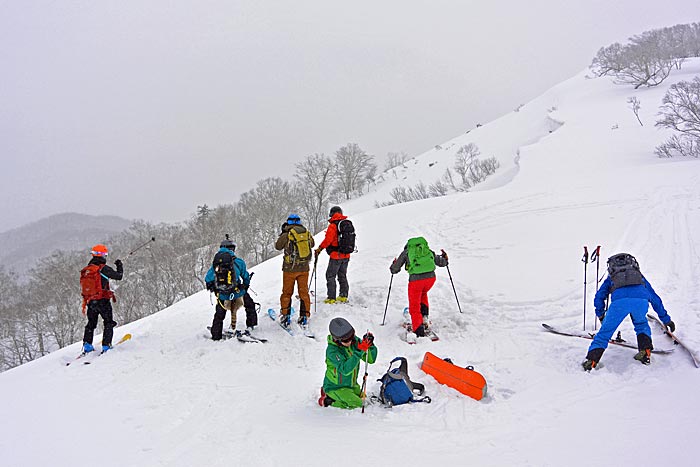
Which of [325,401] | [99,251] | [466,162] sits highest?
[466,162]

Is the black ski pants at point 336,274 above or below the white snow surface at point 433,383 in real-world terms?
above

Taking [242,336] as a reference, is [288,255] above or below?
above

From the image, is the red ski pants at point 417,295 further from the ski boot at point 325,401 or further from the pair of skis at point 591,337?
the ski boot at point 325,401

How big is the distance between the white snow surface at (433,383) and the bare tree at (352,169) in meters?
43.6

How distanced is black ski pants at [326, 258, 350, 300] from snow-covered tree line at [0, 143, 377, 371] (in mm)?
20685

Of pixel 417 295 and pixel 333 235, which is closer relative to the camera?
pixel 417 295

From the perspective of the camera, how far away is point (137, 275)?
107 ft

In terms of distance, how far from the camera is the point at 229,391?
5680 millimetres

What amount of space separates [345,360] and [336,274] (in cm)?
389

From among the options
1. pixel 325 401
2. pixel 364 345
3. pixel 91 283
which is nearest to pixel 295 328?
pixel 325 401

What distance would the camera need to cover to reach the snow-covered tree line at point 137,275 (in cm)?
2934

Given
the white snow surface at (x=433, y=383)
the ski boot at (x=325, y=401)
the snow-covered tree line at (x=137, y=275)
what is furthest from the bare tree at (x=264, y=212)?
the ski boot at (x=325, y=401)

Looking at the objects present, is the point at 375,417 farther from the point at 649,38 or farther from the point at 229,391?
the point at 649,38

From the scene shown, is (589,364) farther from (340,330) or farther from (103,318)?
(103,318)
